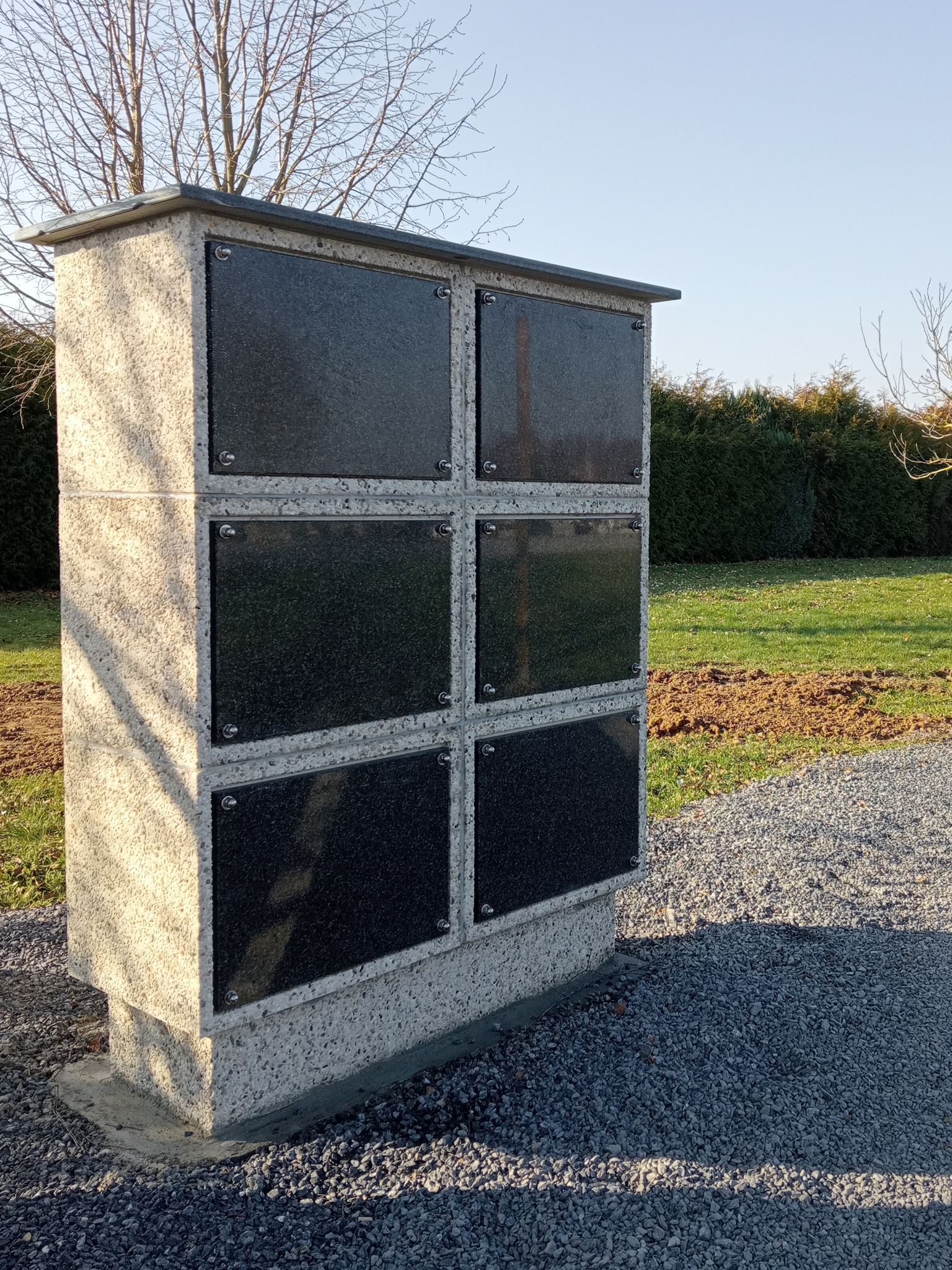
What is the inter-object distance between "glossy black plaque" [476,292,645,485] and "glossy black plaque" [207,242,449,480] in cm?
19

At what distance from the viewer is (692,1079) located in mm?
3270

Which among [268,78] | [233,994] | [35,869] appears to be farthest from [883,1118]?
[268,78]

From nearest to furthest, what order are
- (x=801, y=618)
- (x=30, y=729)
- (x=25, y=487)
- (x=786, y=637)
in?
1. (x=30, y=729)
2. (x=786, y=637)
3. (x=801, y=618)
4. (x=25, y=487)

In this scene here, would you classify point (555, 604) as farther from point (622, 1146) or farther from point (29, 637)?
point (29, 637)

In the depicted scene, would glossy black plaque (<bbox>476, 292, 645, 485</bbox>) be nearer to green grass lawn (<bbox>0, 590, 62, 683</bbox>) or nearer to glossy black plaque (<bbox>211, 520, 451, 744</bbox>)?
glossy black plaque (<bbox>211, 520, 451, 744</bbox>)

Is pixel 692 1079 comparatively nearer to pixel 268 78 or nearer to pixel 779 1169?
pixel 779 1169

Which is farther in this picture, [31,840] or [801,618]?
[801,618]

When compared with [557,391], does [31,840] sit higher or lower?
lower

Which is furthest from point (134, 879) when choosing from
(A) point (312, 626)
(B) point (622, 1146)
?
(B) point (622, 1146)

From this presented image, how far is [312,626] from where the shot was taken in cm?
294

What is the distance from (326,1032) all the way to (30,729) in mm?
5583

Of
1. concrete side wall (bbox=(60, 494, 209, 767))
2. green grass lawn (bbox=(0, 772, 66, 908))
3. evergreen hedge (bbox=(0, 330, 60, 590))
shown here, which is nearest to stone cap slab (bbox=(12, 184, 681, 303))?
concrete side wall (bbox=(60, 494, 209, 767))

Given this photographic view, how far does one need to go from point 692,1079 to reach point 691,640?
9358mm

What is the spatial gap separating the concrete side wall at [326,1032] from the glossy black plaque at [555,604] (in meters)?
0.84
